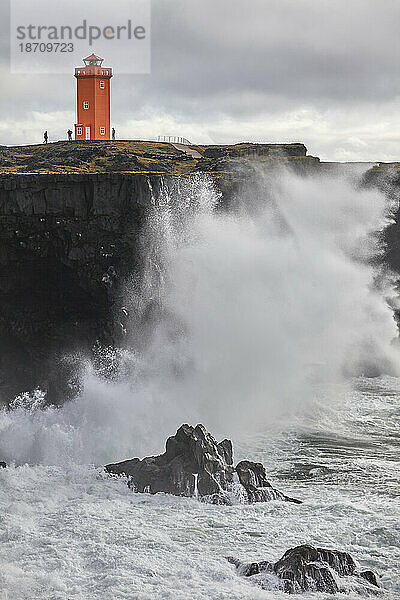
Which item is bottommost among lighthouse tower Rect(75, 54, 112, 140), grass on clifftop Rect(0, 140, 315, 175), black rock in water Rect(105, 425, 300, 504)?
black rock in water Rect(105, 425, 300, 504)

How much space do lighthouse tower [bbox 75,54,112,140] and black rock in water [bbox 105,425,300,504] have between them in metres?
30.3

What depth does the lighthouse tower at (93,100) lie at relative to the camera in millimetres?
44156

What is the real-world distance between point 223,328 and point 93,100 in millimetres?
22718

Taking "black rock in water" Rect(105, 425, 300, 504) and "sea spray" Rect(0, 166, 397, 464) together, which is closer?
"black rock in water" Rect(105, 425, 300, 504)

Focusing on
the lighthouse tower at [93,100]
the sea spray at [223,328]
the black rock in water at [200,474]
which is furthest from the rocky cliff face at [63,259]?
the lighthouse tower at [93,100]

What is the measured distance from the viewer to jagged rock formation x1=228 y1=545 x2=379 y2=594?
1301 centimetres

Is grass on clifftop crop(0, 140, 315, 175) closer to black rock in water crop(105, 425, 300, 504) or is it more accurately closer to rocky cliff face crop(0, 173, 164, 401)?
rocky cliff face crop(0, 173, 164, 401)

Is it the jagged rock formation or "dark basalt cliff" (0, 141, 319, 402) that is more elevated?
"dark basalt cliff" (0, 141, 319, 402)

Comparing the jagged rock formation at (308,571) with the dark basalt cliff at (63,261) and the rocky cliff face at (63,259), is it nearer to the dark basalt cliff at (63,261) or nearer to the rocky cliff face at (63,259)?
the dark basalt cliff at (63,261)

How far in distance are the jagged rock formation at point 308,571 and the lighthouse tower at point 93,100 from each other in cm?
3517

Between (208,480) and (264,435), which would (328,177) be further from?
(208,480)

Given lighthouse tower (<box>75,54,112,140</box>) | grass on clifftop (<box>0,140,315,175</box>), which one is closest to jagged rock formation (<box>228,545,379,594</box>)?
grass on clifftop (<box>0,140,315,175</box>)

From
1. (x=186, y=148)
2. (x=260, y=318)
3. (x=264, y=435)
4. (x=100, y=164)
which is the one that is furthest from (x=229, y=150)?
(x=264, y=435)

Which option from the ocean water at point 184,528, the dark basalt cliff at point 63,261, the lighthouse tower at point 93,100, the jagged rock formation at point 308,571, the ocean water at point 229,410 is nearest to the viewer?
the jagged rock formation at point 308,571
